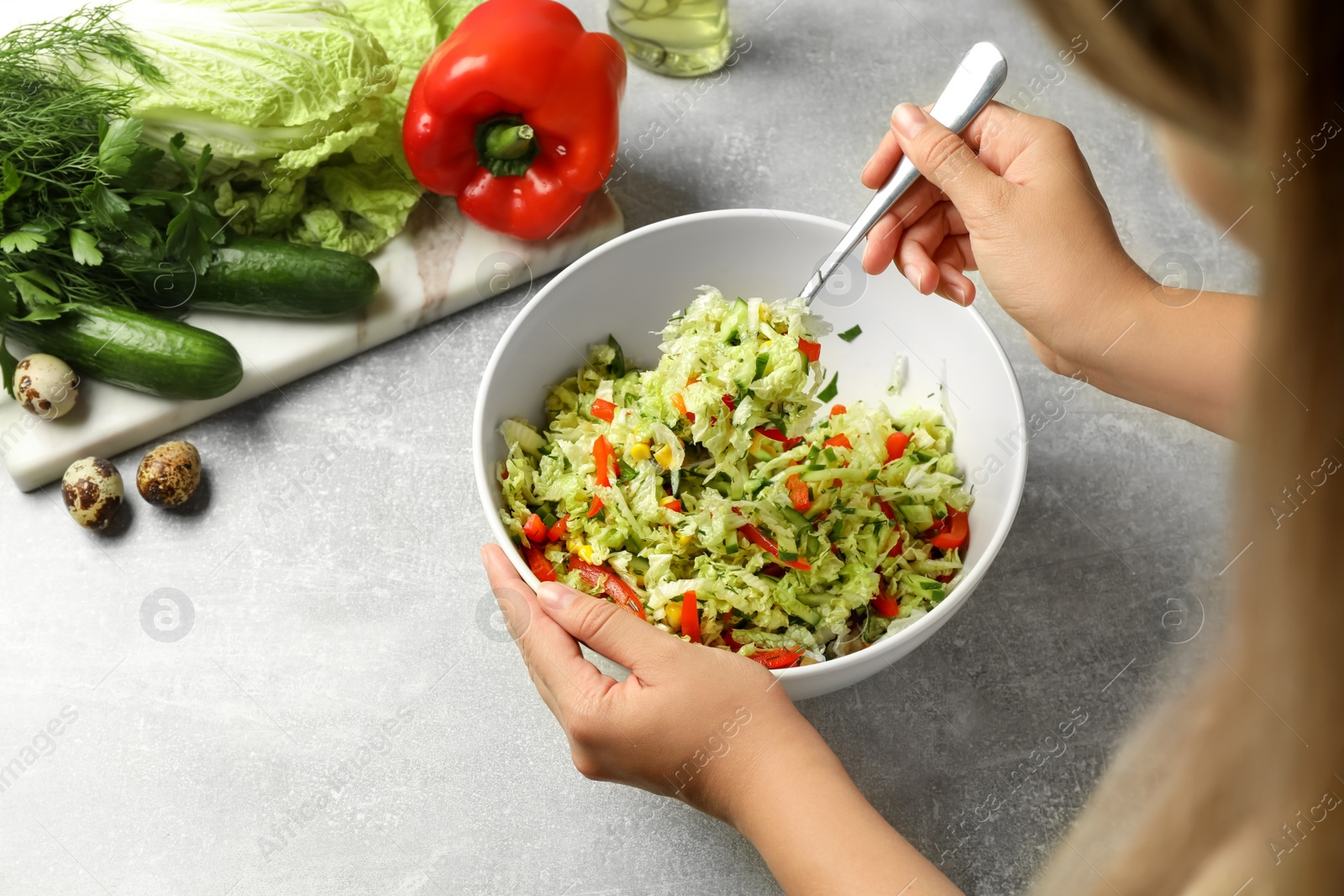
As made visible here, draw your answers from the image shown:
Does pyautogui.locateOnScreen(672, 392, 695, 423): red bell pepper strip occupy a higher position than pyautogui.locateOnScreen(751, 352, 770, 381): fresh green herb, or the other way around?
pyautogui.locateOnScreen(751, 352, 770, 381): fresh green herb

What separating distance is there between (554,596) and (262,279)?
1.02 meters

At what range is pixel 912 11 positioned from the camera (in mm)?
2508

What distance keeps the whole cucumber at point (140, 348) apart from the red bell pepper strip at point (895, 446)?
129 centimetres

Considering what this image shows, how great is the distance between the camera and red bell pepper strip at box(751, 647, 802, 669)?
1.55 m

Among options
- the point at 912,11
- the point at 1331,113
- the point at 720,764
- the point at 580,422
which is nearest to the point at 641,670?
the point at 720,764

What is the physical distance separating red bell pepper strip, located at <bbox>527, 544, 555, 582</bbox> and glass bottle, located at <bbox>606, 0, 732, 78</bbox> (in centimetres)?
135

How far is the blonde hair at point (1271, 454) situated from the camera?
60cm

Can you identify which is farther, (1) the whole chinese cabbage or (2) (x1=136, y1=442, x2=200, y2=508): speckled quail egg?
(1) the whole chinese cabbage

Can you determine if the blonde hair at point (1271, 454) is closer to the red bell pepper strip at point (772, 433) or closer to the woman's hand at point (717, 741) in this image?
the woman's hand at point (717, 741)

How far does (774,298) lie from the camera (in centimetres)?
190

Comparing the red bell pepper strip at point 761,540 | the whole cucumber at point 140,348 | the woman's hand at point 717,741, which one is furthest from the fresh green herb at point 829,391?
the whole cucumber at point 140,348

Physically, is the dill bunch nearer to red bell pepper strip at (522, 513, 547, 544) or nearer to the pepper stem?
the pepper stem

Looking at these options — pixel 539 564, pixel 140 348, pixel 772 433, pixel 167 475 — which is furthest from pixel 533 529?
pixel 140 348

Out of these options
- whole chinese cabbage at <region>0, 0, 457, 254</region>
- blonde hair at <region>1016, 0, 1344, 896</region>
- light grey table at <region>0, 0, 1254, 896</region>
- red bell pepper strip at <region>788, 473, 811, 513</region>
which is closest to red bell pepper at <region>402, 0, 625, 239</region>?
whole chinese cabbage at <region>0, 0, 457, 254</region>
